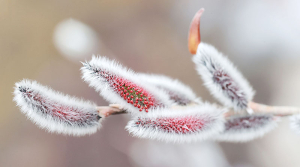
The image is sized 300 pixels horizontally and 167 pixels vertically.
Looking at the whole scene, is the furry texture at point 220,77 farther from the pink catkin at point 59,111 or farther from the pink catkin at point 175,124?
the pink catkin at point 59,111

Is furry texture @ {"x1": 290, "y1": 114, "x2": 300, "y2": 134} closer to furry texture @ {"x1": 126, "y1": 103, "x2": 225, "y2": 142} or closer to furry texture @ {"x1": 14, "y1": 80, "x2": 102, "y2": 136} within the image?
furry texture @ {"x1": 126, "y1": 103, "x2": 225, "y2": 142}

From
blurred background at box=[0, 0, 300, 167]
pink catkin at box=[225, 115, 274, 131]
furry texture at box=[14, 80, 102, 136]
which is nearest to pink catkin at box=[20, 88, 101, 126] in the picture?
furry texture at box=[14, 80, 102, 136]

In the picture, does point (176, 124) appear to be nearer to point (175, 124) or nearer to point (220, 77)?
point (175, 124)

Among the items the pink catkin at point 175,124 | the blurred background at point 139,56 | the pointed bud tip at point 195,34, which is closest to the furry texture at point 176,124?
the pink catkin at point 175,124

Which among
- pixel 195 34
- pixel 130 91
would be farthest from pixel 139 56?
pixel 130 91

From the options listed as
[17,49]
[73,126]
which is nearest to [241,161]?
[73,126]

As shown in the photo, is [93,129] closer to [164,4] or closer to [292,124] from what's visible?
[292,124]
